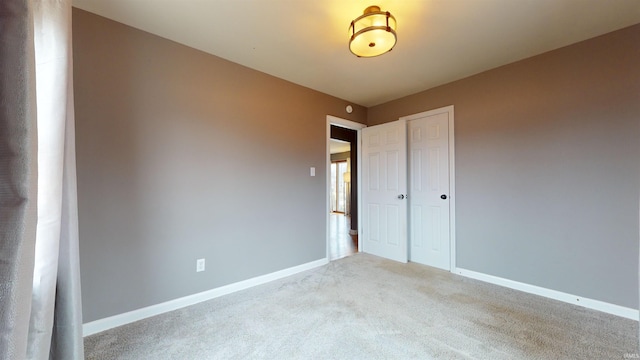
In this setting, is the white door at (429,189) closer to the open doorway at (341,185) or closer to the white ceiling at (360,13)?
the white ceiling at (360,13)

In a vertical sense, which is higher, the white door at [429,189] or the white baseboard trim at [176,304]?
the white door at [429,189]

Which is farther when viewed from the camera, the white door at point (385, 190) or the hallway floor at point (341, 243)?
the hallway floor at point (341, 243)

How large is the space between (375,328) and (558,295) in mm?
1889

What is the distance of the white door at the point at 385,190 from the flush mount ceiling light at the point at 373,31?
1.80 meters

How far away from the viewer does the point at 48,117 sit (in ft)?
2.95

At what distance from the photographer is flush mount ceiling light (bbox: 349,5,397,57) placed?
1765mm

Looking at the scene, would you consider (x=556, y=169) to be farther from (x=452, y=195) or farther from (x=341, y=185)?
(x=341, y=185)

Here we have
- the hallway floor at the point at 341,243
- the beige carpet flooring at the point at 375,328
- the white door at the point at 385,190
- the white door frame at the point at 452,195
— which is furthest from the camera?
the hallway floor at the point at 341,243

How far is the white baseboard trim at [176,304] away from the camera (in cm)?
192

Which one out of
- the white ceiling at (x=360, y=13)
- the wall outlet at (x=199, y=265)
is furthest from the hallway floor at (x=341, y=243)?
the white ceiling at (x=360, y=13)

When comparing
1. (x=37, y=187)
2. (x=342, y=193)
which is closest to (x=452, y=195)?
(x=37, y=187)

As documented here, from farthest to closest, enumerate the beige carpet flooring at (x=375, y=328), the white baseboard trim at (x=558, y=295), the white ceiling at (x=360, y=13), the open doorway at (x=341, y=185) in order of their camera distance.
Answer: the open doorway at (x=341, y=185)
the white baseboard trim at (x=558, y=295)
the white ceiling at (x=360, y=13)
the beige carpet flooring at (x=375, y=328)

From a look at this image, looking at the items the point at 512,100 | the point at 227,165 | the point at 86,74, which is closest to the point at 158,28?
the point at 86,74

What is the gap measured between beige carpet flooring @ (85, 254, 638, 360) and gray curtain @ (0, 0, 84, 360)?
3.12 ft
